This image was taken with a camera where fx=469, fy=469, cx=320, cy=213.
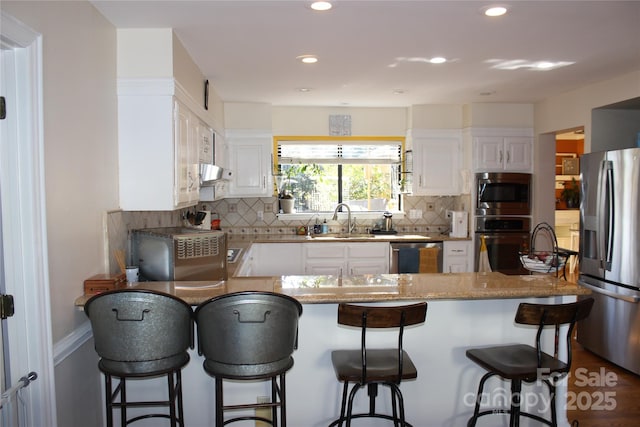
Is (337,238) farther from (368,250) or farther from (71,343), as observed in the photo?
(71,343)

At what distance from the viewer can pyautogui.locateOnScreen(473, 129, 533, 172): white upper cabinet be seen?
217 inches

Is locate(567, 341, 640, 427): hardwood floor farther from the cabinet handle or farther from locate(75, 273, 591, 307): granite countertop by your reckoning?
the cabinet handle

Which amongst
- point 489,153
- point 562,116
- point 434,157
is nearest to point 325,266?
point 434,157

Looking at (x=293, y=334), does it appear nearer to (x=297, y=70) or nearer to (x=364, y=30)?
(x=364, y=30)

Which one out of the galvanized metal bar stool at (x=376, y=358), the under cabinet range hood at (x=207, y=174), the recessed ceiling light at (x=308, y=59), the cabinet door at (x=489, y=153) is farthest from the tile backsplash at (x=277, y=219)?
the galvanized metal bar stool at (x=376, y=358)

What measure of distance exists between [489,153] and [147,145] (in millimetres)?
4040

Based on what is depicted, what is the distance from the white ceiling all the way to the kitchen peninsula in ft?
5.11

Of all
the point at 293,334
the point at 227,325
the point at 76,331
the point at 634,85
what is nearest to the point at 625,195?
the point at 634,85

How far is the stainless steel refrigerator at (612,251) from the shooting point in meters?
3.73

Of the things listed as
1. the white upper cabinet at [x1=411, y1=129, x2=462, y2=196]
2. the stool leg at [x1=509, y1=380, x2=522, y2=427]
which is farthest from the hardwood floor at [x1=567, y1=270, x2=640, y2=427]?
the white upper cabinet at [x1=411, y1=129, x2=462, y2=196]

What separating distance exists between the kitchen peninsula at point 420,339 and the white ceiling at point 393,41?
156cm

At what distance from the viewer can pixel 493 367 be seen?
7.64 feet

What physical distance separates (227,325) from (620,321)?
3.45 m

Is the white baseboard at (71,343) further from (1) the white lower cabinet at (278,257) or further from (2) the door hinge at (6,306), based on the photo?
(1) the white lower cabinet at (278,257)
